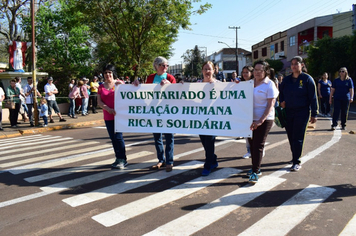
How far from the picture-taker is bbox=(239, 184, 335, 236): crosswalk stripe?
331cm

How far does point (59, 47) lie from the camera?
917 inches

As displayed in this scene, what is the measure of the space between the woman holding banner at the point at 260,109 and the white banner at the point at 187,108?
101 millimetres

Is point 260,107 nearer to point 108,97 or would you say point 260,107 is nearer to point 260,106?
point 260,106

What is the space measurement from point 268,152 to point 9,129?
10.3 meters

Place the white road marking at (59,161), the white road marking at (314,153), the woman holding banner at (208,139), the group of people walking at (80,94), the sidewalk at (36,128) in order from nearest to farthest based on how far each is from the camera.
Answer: the woman holding banner at (208,139)
the white road marking at (314,153)
the white road marking at (59,161)
the sidewalk at (36,128)
the group of people walking at (80,94)

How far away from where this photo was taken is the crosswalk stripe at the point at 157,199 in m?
3.70

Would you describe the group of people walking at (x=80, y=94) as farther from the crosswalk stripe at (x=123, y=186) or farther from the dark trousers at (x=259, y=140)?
the dark trousers at (x=259, y=140)

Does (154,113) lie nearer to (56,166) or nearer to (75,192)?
(75,192)

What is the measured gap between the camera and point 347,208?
12.4 ft

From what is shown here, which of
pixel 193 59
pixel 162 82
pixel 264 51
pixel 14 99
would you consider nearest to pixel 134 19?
pixel 14 99

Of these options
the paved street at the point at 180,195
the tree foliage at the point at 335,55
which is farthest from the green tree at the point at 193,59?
the paved street at the point at 180,195

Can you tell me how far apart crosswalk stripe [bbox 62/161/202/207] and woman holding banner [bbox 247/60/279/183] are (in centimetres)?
139

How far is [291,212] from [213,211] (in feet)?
3.09

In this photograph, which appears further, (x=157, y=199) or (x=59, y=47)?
(x=59, y=47)
